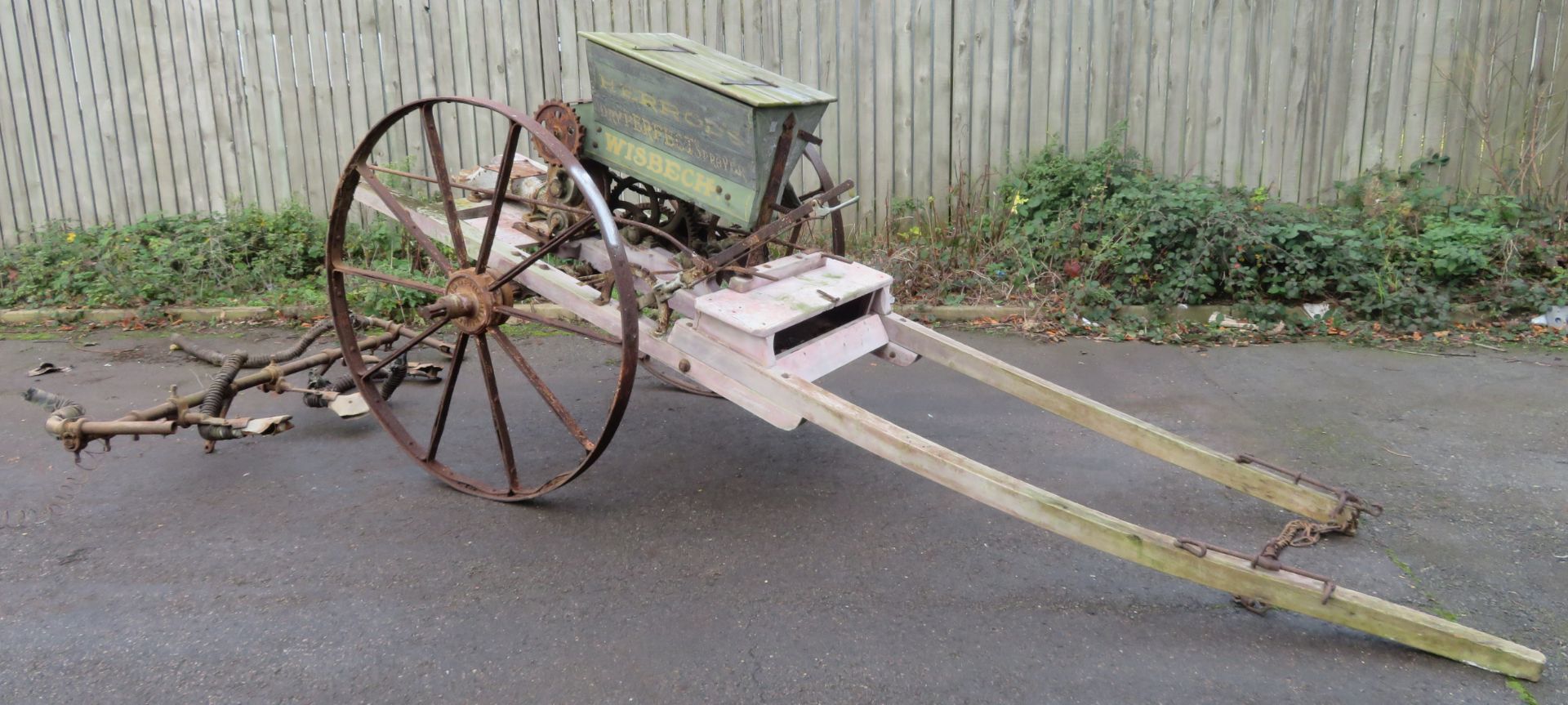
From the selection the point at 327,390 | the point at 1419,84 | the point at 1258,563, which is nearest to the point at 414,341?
the point at 327,390

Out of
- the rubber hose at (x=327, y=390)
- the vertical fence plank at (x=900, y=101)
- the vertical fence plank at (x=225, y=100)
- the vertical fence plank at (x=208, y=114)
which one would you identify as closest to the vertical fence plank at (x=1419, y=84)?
the vertical fence plank at (x=900, y=101)

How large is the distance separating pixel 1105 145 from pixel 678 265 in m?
4.09

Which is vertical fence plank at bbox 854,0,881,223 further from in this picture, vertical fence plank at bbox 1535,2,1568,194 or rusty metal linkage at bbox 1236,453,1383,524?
vertical fence plank at bbox 1535,2,1568,194

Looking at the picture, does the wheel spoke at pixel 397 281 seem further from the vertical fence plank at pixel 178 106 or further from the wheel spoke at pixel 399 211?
the vertical fence plank at pixel 178 106

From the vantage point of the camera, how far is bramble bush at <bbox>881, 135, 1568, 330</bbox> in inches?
244

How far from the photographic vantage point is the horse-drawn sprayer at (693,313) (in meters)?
2.91

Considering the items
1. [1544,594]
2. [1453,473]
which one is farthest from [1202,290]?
[1544,594]

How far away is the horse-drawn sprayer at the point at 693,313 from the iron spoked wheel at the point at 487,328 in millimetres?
12

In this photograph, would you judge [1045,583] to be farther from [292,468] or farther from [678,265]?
[292,468]

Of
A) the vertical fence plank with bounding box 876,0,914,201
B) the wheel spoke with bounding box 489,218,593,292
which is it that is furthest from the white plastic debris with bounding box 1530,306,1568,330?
the wheel spoke with bounding box 489,218,593,292

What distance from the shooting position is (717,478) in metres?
4.14

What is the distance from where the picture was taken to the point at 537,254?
359 centimetres

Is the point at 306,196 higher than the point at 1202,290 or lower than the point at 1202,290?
higher

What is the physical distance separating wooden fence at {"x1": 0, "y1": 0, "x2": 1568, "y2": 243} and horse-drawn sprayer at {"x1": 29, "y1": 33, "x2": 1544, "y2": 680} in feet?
9.86
